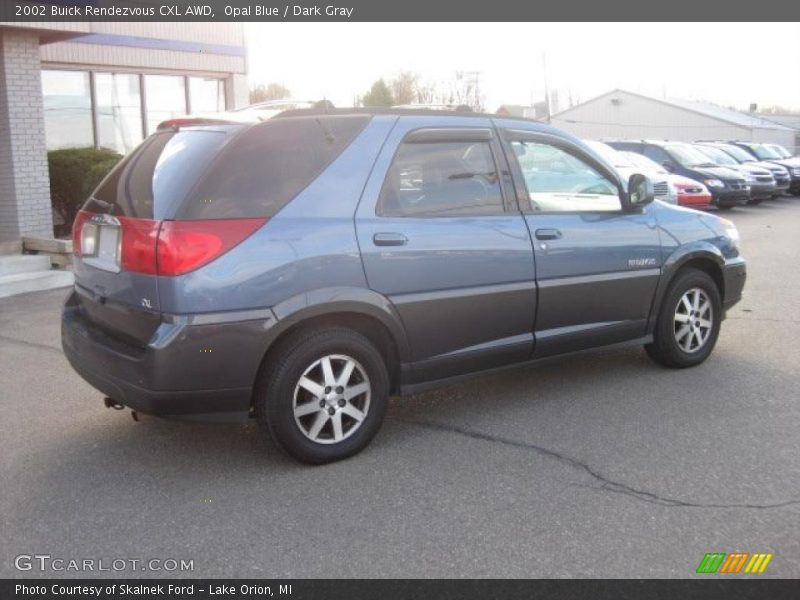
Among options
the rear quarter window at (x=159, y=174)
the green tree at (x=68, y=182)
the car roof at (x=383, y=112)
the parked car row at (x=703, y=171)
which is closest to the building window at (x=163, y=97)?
the green tree at (x=68, y=182)

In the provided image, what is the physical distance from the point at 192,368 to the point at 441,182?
Result: 1.79 metres

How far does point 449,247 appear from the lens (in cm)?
481

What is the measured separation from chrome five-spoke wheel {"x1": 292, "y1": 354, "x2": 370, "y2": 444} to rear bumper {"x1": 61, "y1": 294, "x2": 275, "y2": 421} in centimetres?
30

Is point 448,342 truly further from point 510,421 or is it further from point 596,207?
point 596,207

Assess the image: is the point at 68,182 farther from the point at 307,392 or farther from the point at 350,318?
the point at 307,392

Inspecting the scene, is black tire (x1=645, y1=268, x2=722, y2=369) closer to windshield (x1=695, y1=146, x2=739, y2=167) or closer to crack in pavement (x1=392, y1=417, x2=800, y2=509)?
crack in pavement (x1=392, y1=417, x2=800, y2=509)

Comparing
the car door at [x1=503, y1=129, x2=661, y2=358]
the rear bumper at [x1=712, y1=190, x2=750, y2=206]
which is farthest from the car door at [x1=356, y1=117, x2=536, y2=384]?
the rear bumper at [x1=712, y1=190, x2=750, y2=206]

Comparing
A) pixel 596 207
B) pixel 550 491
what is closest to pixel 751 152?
pixel 596 207

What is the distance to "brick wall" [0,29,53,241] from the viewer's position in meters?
10.9

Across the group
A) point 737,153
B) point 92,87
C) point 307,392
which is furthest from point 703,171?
point 307,392

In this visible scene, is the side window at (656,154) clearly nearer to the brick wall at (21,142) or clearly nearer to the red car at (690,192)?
the red car at (690,192)

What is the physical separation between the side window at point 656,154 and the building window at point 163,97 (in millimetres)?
11246

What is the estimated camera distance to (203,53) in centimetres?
1756
